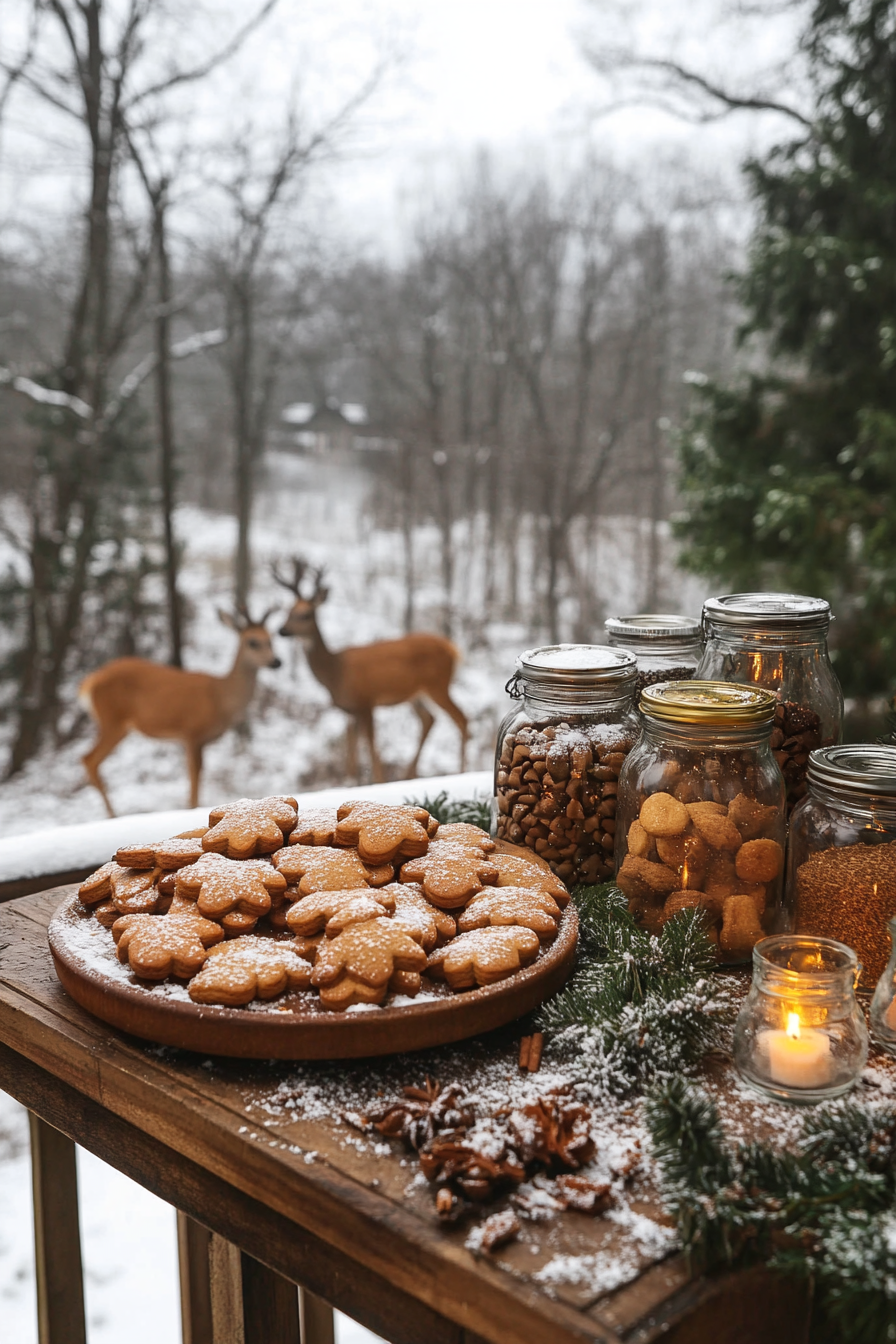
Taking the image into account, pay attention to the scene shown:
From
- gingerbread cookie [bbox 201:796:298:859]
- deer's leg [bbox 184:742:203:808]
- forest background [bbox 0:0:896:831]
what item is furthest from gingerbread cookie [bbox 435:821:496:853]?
deer's leg [bbox 184:742:203:808]

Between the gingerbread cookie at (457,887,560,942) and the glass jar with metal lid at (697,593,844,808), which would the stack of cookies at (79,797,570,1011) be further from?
the glass jar with metal lid at (697,593,844,808)

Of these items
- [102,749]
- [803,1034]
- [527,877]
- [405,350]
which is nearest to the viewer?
[803,1034]

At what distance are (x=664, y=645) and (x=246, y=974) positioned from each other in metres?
0.64

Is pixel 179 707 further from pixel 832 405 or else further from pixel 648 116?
pixel 648 116

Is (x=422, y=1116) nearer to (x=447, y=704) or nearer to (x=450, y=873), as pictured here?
(x=450, y=873)

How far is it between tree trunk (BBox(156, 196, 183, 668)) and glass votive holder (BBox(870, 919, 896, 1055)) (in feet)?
12.5

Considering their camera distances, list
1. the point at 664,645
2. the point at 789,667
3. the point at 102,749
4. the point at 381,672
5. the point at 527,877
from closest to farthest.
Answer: the point at 527,877 < the point at 789,667 < the point at 664,645 < the point at 102,749 < the point at 381,672

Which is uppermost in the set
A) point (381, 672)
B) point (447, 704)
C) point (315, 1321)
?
point (381, 672)

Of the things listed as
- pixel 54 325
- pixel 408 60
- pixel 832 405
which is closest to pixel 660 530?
pixel 832 405

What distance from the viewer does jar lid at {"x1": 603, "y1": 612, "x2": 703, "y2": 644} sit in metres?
1.19

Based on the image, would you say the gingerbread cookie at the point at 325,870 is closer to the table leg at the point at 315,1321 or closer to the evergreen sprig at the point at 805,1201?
the evergreen sprig at the point at 805,1201

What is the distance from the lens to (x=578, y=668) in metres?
0.99

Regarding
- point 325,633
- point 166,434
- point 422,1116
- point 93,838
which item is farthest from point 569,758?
point 325,633

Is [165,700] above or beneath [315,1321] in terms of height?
above
